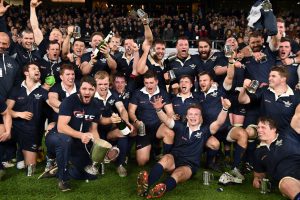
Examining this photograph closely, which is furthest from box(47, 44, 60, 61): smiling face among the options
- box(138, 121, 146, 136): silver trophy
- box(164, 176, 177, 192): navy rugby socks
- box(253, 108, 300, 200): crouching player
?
box(253, 108, 300, 200): crouching player

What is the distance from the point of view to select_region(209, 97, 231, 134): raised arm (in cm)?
536

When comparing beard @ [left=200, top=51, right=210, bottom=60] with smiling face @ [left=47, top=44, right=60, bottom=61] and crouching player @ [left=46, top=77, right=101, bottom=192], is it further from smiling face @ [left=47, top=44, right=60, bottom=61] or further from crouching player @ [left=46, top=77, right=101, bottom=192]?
smiling face @ [left=47, top=44, right=60, bottom=61]

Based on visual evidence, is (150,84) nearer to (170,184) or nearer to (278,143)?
(170,184)

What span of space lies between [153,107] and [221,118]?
1202 mm

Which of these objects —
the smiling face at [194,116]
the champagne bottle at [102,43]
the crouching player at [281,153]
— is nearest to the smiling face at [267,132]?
the crouching player at [281,153]

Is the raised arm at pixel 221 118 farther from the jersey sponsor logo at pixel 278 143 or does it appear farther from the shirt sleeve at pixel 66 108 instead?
the shirt sleeve at pixel 66 108

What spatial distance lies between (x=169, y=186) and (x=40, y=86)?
7.92ft

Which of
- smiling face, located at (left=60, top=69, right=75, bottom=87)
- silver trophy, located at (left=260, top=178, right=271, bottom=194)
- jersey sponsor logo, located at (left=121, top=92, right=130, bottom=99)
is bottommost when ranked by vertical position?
silver trophy, located at (left=260, top=178, right=271, bottom=194)

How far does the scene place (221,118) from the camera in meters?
5.47

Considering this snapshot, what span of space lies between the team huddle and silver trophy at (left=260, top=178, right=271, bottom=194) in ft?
0.44

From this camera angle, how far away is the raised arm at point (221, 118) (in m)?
5.36

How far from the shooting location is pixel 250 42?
21.8ft

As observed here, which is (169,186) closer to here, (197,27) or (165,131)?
(165,131)

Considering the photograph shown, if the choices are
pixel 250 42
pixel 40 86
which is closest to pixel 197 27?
pixel 250 42
